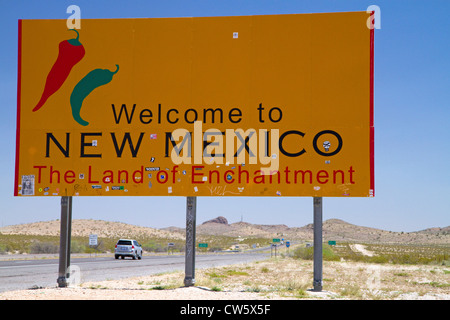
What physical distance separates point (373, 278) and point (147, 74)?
55.3ft

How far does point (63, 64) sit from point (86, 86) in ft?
3.55

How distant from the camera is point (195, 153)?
16578 mm

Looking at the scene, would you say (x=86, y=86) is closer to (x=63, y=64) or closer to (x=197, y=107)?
(x=63, y=64)

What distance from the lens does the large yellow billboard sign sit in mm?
16125

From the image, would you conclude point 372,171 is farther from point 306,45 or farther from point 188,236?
point 188,236

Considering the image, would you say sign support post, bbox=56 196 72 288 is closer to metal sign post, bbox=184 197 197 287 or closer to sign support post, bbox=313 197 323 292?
metal sign post, bbox=184 197 197 287

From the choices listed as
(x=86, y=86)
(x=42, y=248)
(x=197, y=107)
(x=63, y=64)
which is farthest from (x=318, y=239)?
(x=42, y=248)

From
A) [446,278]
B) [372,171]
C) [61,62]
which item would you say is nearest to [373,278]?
[446,278]

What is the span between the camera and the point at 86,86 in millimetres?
17156

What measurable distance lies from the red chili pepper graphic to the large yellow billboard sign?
33 mm

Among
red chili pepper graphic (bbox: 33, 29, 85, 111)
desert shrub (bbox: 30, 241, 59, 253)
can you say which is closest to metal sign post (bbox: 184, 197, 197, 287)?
red chili pepper graphic (bbox: 33, 29, 85, 111)

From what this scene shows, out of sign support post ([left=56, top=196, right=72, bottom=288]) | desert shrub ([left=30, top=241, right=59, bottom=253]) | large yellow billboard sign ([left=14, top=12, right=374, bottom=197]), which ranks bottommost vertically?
desert shrub ([left=30, top=241, right=59, bottom=253])

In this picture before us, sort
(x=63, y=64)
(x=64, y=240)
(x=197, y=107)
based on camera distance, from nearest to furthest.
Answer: (x=197, y=107) < (x=64, y=240) < (x=63, y=64)
